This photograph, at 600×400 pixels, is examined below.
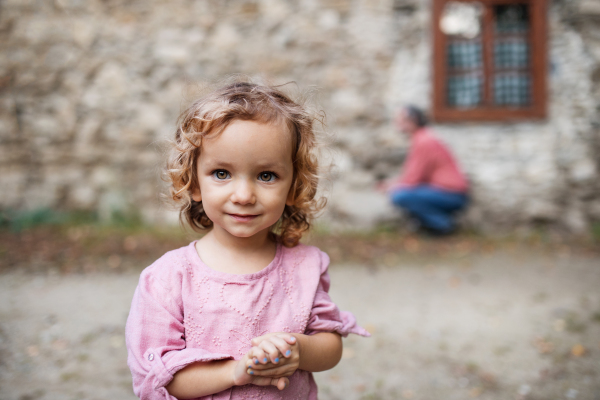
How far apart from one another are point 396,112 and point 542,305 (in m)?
2.68

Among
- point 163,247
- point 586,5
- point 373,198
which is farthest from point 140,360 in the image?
point 586,5

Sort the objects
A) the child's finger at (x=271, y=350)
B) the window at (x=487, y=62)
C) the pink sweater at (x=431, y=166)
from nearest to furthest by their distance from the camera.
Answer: the child's finger at (x=271, y=350) → the pink sweater at (x=431, y=166) → the window at (x=487, y=62)

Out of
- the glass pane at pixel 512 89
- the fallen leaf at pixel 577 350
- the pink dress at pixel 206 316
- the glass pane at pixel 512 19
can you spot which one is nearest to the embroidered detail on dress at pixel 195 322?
the pink dress at pixel 206 316

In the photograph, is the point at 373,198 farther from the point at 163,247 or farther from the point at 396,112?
the point at 163,247

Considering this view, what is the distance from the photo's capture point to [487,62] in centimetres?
526

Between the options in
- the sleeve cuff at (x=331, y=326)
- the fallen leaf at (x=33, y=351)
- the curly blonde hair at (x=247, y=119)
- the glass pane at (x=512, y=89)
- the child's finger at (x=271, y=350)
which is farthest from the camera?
the glass pane at (x=512, y=89)

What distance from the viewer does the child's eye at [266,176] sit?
47.5 inches

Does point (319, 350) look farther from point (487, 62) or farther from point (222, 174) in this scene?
point (487, 62)

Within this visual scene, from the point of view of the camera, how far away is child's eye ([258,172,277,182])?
1.21 metres

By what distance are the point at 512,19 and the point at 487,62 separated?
1.76 ft

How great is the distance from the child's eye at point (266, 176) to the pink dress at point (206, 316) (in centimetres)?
25

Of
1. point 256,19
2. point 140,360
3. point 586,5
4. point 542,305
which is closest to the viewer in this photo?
point 140,360

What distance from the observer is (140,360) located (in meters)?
1.15

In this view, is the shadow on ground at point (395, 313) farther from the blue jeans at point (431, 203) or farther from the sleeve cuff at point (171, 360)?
the sleeve cuff at point (171, 360)
